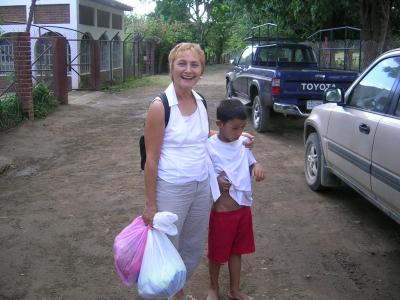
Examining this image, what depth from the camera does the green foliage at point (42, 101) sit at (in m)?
11.6

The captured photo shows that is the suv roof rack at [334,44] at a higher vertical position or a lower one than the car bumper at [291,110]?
higher

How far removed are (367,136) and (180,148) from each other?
1.97 m

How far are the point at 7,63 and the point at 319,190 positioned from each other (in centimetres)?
1095

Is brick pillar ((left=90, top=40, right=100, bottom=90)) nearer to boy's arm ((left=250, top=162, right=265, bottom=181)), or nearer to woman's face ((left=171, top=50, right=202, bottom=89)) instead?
boy's arm ((left=250, top=162, right=265, bottom=181))

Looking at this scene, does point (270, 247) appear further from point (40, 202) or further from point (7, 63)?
point (7, 63)

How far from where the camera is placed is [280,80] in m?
8.87

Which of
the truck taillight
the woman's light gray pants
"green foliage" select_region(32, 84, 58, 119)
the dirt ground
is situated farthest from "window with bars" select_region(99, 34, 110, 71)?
the woman's light gray pants

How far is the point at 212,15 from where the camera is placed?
138 ft

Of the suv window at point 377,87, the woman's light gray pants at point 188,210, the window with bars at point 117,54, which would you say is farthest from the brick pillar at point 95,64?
the woman's light gray pants at point 188,210

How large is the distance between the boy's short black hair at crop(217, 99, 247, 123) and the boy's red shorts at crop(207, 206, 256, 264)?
23.7 inches

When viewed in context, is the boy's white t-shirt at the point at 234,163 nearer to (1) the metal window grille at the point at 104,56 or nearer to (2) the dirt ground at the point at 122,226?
(2) the dirt ground at the point at 122,226

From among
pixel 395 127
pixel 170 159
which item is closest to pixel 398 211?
pixel 395 127

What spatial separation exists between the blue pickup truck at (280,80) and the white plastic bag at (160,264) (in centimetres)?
627

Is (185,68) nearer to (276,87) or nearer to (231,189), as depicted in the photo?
(231,189)
